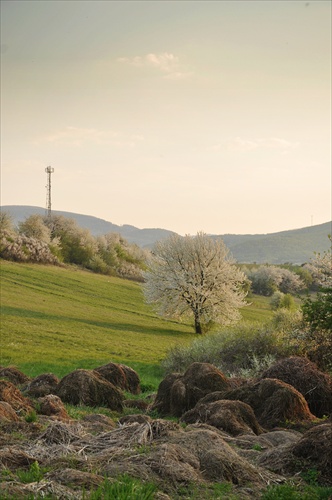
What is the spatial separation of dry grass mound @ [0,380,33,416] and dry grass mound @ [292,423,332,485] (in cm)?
783

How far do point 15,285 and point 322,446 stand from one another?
5649cm

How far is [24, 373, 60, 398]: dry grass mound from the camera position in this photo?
1991cm

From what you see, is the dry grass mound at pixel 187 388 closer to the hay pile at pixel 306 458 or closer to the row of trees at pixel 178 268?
the row of trees at pixel 178 268

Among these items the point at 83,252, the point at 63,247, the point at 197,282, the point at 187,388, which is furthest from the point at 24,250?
the point at 187,388

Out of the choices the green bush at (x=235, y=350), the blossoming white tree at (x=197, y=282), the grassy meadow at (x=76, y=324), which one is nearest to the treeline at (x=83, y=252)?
the grassy meadow at (x=76, y=324)

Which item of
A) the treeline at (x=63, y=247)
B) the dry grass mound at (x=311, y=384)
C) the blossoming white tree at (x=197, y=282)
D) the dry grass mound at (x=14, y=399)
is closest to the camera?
the dry grass mound at (x=14, y=399)

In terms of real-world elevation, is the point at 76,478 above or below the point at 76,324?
above

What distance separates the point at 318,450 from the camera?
11.1 meters

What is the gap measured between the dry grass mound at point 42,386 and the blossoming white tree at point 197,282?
3403cm

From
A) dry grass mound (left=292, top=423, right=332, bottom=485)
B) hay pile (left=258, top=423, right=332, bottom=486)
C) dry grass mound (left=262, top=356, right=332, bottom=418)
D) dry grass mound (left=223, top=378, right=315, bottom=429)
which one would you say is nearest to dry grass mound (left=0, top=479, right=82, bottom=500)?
hay pile (left=258, top=423, right=332, bottom=486)

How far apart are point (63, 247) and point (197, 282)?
45.0 metres

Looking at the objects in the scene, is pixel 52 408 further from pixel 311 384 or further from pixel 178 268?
pixel 178 268

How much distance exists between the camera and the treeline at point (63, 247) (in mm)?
79688

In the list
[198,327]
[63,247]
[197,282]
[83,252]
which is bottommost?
[198,327]
